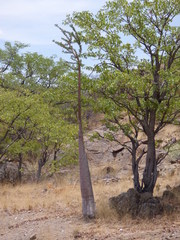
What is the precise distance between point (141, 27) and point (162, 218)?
5465mm

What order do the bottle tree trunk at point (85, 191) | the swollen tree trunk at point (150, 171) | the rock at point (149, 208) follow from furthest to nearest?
1. the swollen tree trunk at point (150, 171)
2. the bottle tree trunk at point (85, 191)
3. the rock at point (149, 208)

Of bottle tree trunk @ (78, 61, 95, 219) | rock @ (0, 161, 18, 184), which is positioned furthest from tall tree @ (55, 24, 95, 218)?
rock @ (0, 161, 18, 184)

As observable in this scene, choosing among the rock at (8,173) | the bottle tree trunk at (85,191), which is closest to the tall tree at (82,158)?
the bottle tree trunk at (85,191)

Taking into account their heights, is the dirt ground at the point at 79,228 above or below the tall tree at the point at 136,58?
below

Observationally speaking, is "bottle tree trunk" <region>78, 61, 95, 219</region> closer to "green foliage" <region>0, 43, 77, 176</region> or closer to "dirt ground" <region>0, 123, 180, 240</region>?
"dirt ground" <region>0, 123, 180, 240</region>

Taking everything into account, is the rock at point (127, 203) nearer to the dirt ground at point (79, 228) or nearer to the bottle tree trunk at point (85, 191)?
the dirt ground at point (79, 228)

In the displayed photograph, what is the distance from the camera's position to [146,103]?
9859 mm

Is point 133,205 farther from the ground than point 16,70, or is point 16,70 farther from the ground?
point 16,70

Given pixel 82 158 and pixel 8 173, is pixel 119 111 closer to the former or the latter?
pixel 82 158

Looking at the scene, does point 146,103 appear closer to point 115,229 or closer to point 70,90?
point 70,90

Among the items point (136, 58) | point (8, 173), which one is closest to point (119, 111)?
point (136, 58)

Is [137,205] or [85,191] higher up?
[85,191]

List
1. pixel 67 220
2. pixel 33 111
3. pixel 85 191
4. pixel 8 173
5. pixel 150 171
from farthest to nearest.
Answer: pixel 8 173 < pixel 33 111 < pixel 150 171 < pixel 67 220 < pixel 85 191

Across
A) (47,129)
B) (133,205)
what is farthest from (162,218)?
(47,129)
